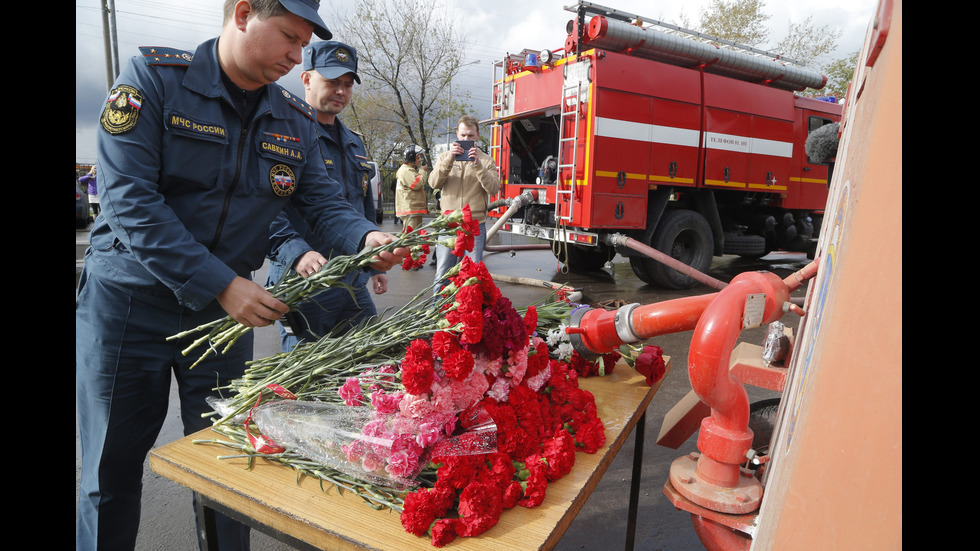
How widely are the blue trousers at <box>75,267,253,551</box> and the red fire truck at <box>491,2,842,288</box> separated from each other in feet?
19.0

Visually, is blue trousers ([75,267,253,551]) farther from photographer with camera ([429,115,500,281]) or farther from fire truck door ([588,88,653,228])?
fire truck door ([588,88,653,228])

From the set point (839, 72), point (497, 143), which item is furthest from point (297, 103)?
point (839, 72)

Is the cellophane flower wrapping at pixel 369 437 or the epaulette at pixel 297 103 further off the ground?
the epaulette at pixel 297 103

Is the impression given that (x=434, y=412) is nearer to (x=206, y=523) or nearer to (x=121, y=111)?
(x=206, y=523)

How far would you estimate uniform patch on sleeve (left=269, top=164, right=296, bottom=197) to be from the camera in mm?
1823

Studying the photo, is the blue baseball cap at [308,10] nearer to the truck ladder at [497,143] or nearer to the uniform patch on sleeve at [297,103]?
the uniform patch on sleeve at [297,103]

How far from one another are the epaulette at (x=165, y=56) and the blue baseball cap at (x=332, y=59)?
1057 millimetres

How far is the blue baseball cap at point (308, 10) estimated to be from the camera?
151 cm

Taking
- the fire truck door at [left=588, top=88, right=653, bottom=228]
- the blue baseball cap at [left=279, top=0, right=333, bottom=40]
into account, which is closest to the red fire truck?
the fire truck door at [left=588, top=88, right=653, bottom=228]

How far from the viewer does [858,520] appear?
67 cm

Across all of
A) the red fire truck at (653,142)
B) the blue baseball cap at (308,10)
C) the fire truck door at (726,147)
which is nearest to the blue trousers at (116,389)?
the blue baseball cap at (308,10)

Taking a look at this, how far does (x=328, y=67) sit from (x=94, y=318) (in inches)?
65.8

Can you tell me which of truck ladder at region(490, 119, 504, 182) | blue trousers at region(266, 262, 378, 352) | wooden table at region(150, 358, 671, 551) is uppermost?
truck ladder at region(490, 119, 504, 182)
